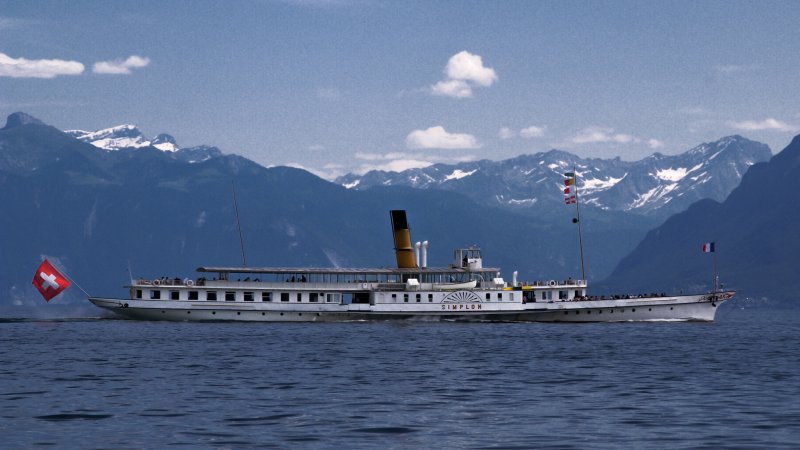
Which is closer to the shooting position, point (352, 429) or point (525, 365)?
point (352, 429)

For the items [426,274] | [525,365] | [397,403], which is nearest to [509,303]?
[426,274]

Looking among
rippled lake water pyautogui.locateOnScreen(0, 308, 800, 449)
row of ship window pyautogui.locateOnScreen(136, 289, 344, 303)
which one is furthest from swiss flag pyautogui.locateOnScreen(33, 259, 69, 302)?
rippled lake water pyautogui.locateOnScreen(0, 308, 800, 449)

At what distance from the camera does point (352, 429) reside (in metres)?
40.8

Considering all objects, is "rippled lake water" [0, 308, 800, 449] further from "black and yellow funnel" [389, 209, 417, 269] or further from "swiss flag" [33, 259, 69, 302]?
"black and yellow funnel" [389, 209, 417, 269]

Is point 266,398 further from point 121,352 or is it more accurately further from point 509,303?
point 509,303

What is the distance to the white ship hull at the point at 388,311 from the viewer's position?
4395 inches

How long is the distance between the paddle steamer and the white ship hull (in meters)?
0.10

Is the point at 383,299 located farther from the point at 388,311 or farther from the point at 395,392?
the point at 395,392

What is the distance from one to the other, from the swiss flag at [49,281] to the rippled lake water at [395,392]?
46.8 ft

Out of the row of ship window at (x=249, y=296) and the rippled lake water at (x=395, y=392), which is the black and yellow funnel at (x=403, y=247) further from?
the rippled lake water at (x=395, y=392)

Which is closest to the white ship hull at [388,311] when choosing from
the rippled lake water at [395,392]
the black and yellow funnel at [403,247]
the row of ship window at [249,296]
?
the row of ship window at [249,296]

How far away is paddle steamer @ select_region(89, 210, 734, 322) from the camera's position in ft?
366

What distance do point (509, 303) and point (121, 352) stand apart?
4613 centimetres

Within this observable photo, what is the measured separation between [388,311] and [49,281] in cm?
3396
